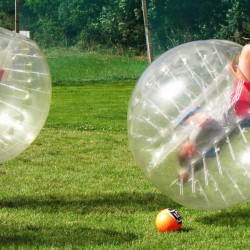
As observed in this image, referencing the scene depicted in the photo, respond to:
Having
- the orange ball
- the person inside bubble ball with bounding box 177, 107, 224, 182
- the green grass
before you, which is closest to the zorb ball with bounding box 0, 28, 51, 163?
the orange ball

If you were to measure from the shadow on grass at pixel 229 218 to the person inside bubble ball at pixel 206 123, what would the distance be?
2.77 feet

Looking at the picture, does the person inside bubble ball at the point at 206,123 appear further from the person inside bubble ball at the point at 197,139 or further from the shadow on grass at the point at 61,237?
the shadow on grass at the point at 61,237

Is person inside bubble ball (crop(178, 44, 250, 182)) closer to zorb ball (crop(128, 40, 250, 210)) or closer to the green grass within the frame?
zorb ball (crop(128, 40, 250, 210))

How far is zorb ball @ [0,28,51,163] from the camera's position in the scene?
17.3ft

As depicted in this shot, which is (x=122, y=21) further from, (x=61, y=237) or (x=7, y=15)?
(x=61, y=237)

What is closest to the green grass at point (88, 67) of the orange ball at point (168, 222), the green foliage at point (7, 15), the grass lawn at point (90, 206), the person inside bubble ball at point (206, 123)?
the green foliage at point (7, 15)

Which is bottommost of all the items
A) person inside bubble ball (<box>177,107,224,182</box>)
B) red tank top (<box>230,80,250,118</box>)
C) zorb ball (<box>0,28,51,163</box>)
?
zorb ball (<box>0,28,51,163</box>)

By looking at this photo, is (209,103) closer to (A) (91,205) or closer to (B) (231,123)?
(B) (231,123)

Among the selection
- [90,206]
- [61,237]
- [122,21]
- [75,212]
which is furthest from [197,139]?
[122,21]

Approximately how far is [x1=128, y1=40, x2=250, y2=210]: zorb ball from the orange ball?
32 centimetres

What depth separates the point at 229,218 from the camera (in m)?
5.48

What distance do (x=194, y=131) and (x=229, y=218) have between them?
1.13 meters

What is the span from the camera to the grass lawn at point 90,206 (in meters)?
4.83

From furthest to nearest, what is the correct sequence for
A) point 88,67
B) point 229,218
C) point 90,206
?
point 88,67 < point 90,206 < point 229,218
